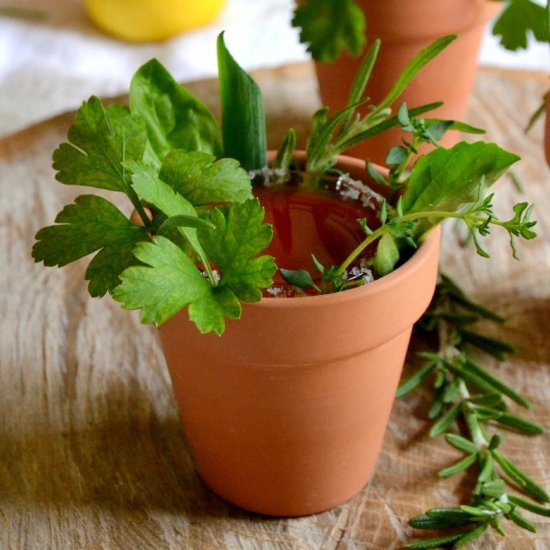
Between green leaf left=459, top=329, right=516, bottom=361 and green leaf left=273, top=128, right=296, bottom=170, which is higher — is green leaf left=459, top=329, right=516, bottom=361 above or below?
below

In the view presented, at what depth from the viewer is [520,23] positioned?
0.69 m

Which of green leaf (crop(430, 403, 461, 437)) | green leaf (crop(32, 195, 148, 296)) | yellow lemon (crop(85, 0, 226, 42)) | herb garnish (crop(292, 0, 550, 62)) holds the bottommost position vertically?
green leaf (crop(430, 403, 461, 437))

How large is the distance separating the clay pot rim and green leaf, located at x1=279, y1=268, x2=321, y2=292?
0.01 meters

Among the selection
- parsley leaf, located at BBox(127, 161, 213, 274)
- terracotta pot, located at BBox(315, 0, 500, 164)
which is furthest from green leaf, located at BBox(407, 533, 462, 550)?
terracotta pot, located at BBox(315, 0, 500, 164)

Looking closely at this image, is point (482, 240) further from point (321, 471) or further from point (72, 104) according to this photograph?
point (72, 104)

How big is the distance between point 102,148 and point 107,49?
3.17 feet

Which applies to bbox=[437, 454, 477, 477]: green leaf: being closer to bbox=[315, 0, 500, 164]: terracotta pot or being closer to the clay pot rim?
the clay pot rim

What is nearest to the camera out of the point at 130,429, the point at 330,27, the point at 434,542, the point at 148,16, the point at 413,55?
the point at 330,27

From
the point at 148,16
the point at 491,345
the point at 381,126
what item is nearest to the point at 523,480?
the point at 491,345

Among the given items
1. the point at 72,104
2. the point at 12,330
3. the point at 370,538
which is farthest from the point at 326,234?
the point at 72,104

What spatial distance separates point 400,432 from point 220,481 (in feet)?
0.47

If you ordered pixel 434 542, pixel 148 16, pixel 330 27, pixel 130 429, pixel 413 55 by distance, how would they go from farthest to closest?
pixel 148 16
pixel 413 55
pixel 130 429
pixel 434 542
pixel 330 27

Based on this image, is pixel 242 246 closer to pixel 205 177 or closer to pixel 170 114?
pixel 205 177

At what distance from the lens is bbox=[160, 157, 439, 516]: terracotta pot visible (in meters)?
0.55
